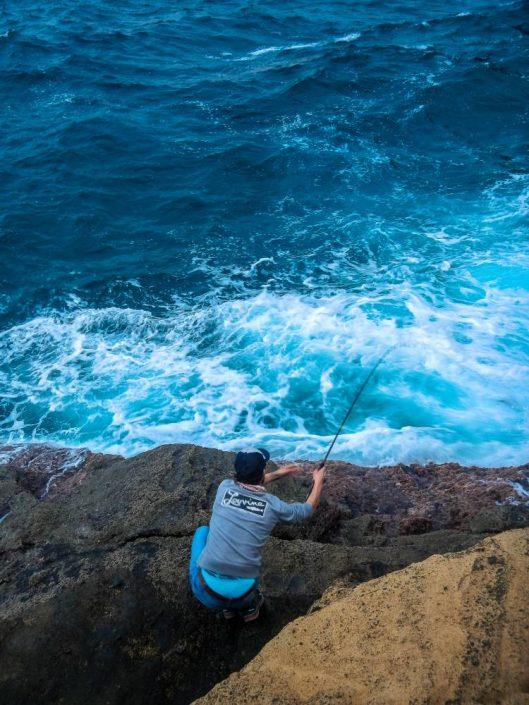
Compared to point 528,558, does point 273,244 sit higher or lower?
lower

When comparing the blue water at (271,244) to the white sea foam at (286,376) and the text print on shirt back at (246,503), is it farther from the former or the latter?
the text print on shirt back at (246,503)

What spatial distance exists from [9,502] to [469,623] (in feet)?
15.8

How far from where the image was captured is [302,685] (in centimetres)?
270

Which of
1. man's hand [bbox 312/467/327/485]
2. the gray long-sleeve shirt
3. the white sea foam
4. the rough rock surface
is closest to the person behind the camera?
the rough rock surface

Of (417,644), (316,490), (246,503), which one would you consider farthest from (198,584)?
(417,644)

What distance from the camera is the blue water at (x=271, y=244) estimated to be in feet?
26.8

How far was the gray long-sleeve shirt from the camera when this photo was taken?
349 centimetres

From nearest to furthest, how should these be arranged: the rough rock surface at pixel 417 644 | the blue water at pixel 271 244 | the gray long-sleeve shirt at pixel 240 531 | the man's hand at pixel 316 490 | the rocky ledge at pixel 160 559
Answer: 1. the rough rock surface at pixel 417 644
2. the gray long-sleeve shirt at pixel 240 531
3. the rocky ledge at pixel 160 559
4. the man's hand at pixel 316 490
5. the blue water at pixel 271 244

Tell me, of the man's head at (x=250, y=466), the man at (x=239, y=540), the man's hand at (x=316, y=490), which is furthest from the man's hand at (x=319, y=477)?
the man's head at (x=250, y=466)

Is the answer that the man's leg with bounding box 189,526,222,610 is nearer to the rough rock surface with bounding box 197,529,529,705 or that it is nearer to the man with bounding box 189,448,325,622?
the man with bounding box 189,448,325,622

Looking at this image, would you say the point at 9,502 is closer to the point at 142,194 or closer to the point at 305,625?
the point at 305,625

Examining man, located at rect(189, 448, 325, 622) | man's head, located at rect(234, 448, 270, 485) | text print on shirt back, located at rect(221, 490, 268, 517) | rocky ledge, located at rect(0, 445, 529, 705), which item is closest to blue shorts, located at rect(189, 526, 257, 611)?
man, located at rect(189, 448, 325, 622)

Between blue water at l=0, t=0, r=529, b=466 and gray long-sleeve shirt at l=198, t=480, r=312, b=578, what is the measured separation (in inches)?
148

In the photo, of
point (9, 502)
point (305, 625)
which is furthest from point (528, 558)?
point (9, 502)
